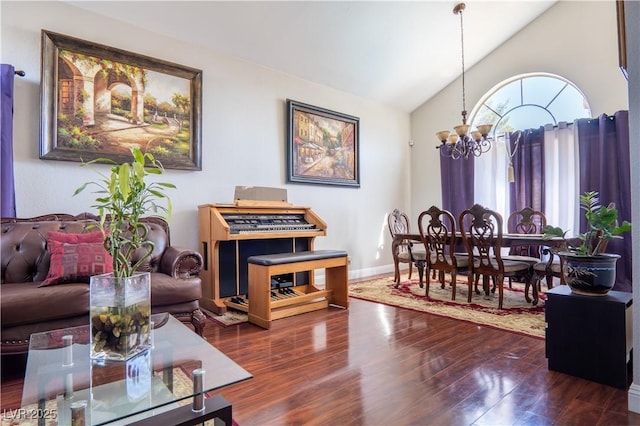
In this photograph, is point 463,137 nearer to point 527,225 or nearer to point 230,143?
point 527,225

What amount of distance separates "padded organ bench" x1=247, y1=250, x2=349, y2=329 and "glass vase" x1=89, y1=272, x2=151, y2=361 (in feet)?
5.30

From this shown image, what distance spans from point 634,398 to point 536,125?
4.41 meters

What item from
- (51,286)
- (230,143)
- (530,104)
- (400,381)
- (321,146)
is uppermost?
(530,104)

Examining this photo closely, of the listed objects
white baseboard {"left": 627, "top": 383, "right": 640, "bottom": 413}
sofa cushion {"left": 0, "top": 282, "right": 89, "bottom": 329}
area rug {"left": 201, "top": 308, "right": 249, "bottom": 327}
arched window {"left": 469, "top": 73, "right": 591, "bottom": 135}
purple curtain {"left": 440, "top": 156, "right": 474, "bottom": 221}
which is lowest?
area rug {"left": 201, "top": 308, "right": 249, "bottom": 327}

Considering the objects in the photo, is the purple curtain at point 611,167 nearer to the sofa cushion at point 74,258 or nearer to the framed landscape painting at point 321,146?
the framed landscape painting at point 321,146

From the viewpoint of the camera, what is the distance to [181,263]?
9.39ft

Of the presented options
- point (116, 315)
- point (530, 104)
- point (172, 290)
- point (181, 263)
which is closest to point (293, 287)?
point (181, 263)

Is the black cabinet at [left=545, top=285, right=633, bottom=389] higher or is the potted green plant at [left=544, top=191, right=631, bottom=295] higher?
the potted green plant at [left=544, top=191, right=631, bottom=295]

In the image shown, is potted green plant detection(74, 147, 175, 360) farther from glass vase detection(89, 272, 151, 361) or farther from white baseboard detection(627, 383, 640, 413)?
white baseboard detection(627, 383, 640, 413)

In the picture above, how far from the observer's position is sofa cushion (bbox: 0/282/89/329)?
2039 mm

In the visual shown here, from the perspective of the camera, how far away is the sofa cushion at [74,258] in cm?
240

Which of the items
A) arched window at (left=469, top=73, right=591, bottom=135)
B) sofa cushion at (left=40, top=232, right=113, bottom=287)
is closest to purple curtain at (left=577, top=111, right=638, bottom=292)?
arched window at (left=469, top=73, right=591, bottom=135)

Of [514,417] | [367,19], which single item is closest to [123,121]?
[367,19]

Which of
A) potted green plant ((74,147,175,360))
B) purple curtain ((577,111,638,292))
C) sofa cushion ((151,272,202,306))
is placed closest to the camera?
potted green plant ((74,147,175,360))
